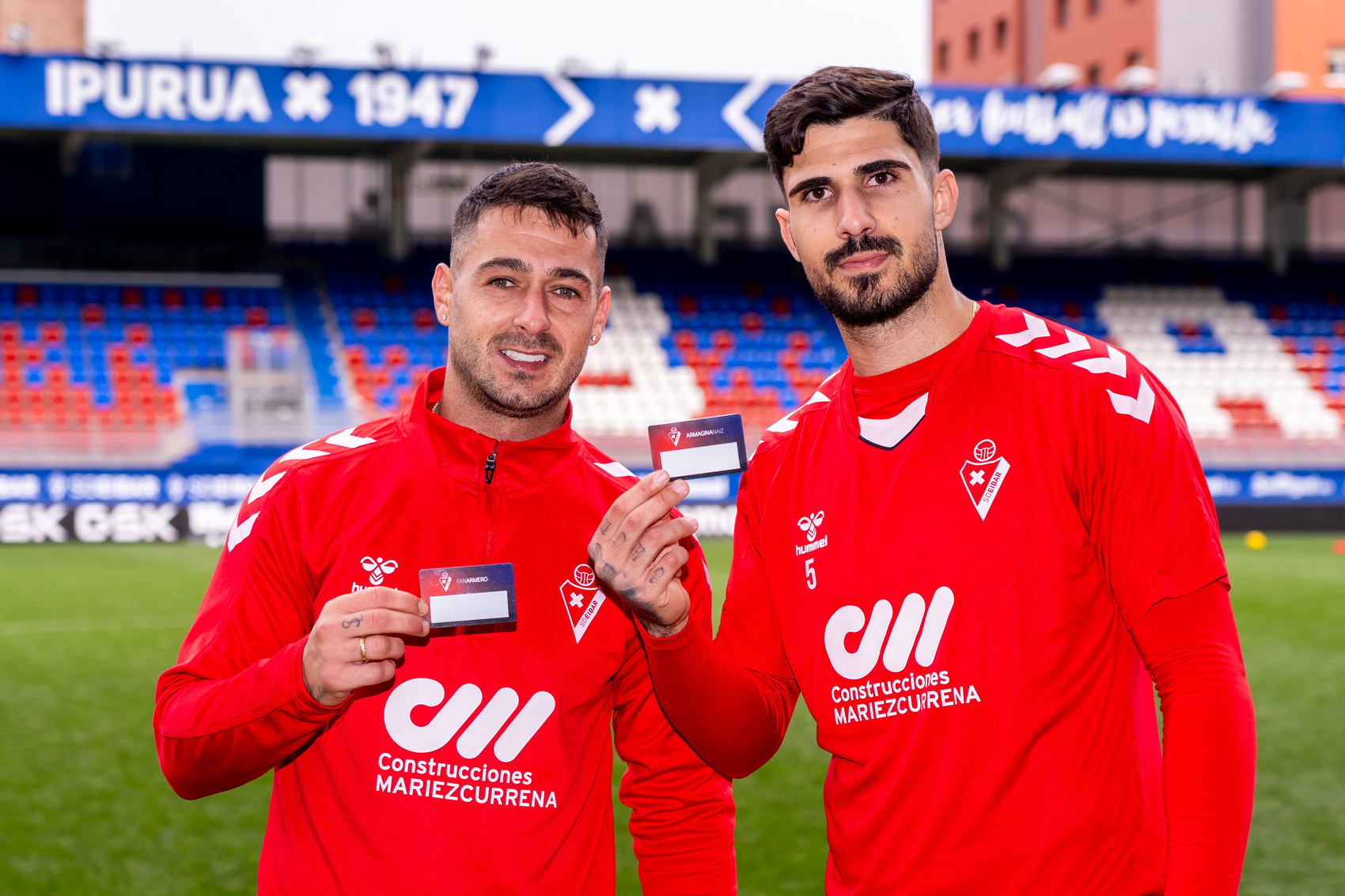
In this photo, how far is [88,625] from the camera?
883cm

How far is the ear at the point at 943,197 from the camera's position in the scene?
7.06 feet

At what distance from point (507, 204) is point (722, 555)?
11.3m

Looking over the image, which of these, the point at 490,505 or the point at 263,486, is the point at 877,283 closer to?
the point at 490,505

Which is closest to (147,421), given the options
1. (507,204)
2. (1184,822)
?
(507,204)

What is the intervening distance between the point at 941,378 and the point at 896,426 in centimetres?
12

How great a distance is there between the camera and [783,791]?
5.07m

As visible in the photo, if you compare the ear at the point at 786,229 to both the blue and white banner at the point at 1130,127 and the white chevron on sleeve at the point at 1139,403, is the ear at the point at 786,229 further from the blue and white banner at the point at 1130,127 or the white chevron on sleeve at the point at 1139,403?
the blue and white banner at the point at 1130,127

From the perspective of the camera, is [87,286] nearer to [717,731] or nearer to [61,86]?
[61,86]

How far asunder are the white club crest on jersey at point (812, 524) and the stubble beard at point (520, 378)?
0.52m

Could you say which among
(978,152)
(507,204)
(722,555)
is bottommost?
(722,555)

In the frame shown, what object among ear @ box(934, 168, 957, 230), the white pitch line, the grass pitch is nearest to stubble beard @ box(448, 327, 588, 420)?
ear @ box(934, 168, 957, 230)

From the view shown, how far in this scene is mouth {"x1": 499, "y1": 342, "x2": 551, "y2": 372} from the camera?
222cm

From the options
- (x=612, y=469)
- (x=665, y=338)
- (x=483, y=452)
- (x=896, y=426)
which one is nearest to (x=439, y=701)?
Result: (x=483, y=452)

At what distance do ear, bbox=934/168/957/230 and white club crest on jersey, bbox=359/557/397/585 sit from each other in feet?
4.00
